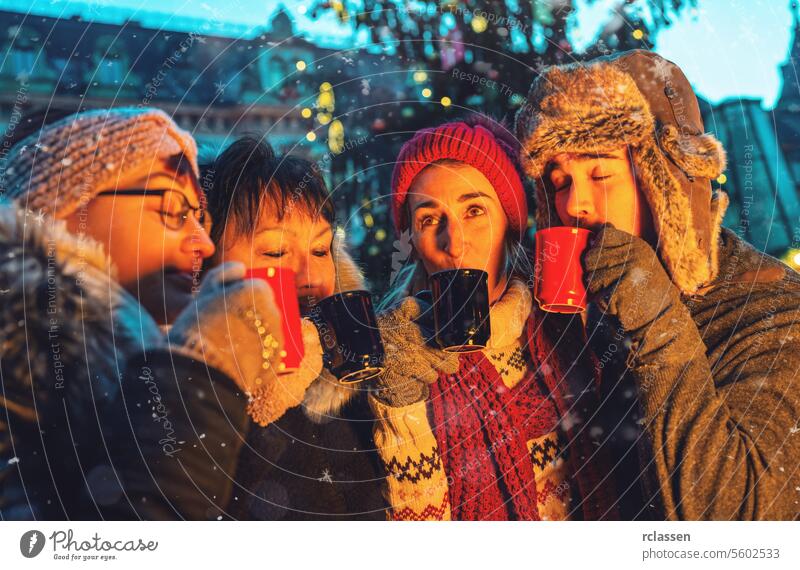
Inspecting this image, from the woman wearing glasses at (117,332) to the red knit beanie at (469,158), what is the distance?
0.29 meters

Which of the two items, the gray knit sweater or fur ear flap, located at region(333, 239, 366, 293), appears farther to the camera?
fur ear flap, located at region(333, 239, 366, 293)

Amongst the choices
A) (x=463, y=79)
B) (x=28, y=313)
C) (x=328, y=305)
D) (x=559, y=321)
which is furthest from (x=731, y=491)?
(x=28, y=313)

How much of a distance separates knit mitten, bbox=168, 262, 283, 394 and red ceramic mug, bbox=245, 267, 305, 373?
0.04 feet

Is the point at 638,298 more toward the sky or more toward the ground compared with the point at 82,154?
more toward the ground

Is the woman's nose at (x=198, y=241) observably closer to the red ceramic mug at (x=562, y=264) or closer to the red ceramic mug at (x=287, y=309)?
the red ceramic mug at (x=287, y=309)

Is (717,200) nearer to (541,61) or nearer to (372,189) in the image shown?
(541,61)

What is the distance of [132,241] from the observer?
4.67ft

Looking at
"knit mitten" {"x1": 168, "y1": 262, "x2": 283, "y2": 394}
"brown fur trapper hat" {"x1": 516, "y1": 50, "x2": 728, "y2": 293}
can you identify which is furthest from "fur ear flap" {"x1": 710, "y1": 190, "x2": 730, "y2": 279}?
"knit mitten" {"x1": 168, "y1": 262, "x2": 283, "y2": 394}

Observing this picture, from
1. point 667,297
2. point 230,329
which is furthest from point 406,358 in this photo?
point 667,297

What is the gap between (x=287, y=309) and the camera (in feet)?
4.45

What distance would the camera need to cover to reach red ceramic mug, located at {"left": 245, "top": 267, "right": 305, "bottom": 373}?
4.44 feet

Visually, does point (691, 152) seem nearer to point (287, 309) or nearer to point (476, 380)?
point (476, 380)

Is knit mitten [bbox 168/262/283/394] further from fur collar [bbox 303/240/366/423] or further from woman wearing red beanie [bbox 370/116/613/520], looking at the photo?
woman wearing red beanie [bbox 370/116/613/520]

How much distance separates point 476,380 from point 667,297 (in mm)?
323
